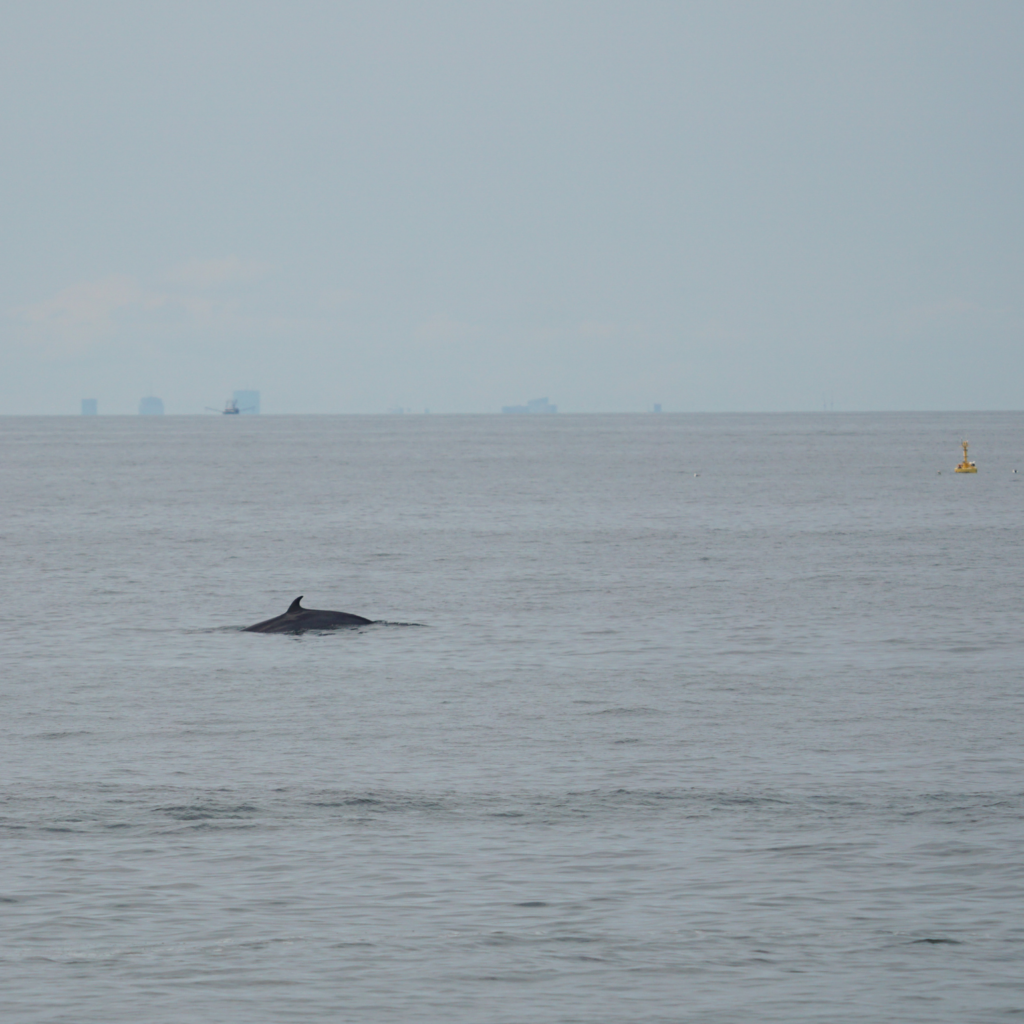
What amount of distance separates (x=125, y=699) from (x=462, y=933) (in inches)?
512

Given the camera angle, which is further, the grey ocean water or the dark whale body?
the dark whale body

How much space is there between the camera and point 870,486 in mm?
102312

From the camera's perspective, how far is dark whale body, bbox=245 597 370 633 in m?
34.4

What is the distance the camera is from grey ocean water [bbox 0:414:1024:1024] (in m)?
13.1

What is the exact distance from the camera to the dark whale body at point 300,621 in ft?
113

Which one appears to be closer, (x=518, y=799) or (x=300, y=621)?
(x=518, y=799)

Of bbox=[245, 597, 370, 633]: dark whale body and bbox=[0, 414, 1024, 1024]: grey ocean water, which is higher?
bbox=[245, 597, 370, 633]: dark whale body

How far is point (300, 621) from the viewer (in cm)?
3450

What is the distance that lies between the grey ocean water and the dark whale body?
718 millimetres

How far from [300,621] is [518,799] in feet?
53.6

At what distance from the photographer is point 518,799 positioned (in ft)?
61.5

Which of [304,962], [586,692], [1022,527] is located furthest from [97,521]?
[304,962]

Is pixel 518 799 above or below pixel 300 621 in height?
below

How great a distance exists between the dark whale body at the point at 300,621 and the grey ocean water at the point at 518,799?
0.72m
